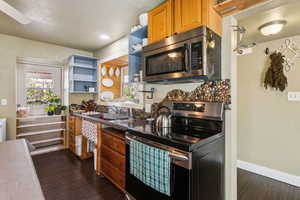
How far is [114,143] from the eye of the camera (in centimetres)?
196

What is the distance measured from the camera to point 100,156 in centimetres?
229

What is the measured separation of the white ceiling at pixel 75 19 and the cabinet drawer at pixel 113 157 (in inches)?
74.5

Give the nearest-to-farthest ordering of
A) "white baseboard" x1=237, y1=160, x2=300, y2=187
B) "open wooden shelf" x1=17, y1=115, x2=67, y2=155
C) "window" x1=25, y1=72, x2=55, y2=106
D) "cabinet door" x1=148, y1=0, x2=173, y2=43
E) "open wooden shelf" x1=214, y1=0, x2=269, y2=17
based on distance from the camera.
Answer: "open wooden shelf" x1=214, y1=0, x2=269, y2=17
"cabinet door" x1=148, y1=0, x2=173, y2=43
"white baseboard" x1=237, y1=160, x2=300, y2=187
"open wooden shelf" x1=17, y1=115, x2=67, y2=155
"window" x1=25, y1=72, x2=55, y2=106

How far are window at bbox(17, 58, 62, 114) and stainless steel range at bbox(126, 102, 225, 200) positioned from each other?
2.92m

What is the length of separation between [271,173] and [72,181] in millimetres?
2973

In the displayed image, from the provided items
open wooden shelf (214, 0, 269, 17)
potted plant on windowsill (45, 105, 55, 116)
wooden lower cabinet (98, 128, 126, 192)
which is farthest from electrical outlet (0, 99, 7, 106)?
open wooden shelf (214, 0, 269, 17)

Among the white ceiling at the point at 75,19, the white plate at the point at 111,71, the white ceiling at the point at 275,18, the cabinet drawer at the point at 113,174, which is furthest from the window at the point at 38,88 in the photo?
the white ceiling at the point at 275,18

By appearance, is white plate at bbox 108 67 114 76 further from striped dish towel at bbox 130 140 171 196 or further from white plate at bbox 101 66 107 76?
striped dish towel at bbox 130 140 171 196

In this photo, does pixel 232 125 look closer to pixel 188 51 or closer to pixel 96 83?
pixel 188 51

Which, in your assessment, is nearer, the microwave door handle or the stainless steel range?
the stainless steel range

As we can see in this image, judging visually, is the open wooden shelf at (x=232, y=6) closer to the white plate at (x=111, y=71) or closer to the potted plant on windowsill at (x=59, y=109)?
the white plate at (x=111, y=71)

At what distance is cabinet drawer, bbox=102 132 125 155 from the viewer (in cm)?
183

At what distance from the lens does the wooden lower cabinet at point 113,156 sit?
184cm

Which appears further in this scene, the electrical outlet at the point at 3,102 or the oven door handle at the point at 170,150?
the electrical outlet at the point at 3,102
